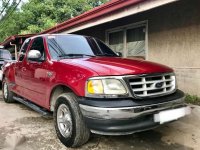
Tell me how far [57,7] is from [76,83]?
87.4 ft

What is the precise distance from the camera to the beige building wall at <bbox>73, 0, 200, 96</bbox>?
7.14 meters

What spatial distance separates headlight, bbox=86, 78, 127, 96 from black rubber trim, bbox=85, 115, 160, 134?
0.37 m

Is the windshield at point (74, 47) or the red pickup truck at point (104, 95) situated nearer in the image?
the red pickup truck at point (104, 95)

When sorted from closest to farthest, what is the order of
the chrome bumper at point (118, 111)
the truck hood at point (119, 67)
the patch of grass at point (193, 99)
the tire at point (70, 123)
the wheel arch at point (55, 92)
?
the chrome bumper at point (118, 111) < the truck hood at point (119, 67) < the tire at point (70, 123) < the wheel arch at point (55, 92) < the patch of grass at point (193, 99)

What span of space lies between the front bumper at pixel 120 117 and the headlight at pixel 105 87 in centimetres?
14

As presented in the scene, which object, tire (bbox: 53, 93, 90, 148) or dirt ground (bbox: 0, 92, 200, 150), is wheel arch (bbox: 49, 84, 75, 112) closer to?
tire (bbox: 53, 93, 90, 148)

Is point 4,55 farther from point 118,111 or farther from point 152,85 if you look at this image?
point 118,111

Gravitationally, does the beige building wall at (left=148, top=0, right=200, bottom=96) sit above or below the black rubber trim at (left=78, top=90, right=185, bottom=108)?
above

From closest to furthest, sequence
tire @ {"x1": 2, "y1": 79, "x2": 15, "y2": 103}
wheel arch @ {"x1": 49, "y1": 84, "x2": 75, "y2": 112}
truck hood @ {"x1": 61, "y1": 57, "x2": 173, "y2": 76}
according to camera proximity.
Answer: truck hood @ {"x1": 61, "y1": 57, "x2": 173, "y2": 76}
wheel arch @ {"x1": 49, "y1": 84, "x2": 75, "y2": 112}
tire @ {"x1": 2, "y1": 79, "x2": 15, "y2": 103}

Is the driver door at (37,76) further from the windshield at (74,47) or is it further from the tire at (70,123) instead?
the tire at (70,123)

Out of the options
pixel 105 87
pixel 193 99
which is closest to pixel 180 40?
pixel 193 99

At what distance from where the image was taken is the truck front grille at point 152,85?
4000 mm

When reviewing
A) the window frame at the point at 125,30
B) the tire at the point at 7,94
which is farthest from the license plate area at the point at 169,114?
the tire at the point at 7,94

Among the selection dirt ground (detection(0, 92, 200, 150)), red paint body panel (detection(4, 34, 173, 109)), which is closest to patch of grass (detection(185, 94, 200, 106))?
dirt ground (detection(0, 92, 200, 150))
